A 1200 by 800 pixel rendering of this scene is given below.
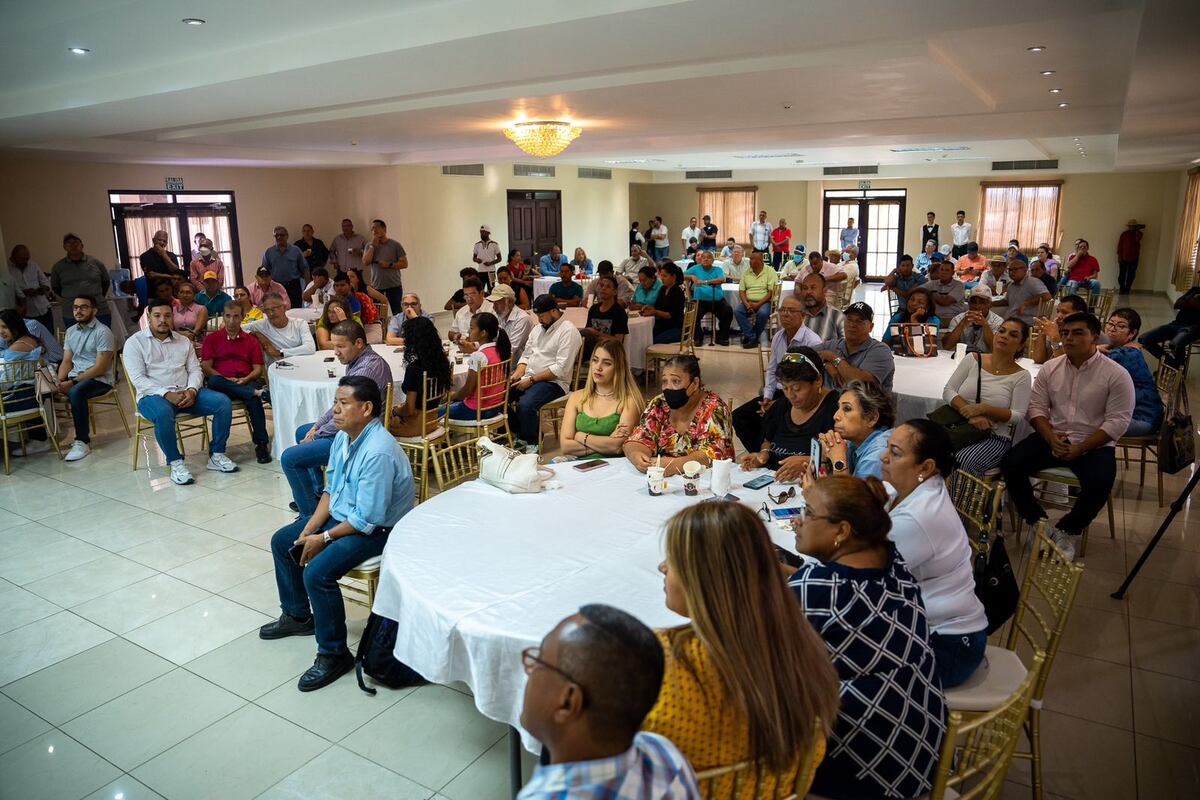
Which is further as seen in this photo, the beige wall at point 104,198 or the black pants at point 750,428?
the beige wall at point 104,198

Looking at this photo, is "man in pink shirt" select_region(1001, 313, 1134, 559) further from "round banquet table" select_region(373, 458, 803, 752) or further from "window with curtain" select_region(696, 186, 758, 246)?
"window with curtain" select_region(696, 186, 758, 246)

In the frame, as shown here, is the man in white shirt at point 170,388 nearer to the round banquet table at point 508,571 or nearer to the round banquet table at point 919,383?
the round banquet table at point 508,571

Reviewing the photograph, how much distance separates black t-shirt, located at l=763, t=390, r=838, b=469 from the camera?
374cm

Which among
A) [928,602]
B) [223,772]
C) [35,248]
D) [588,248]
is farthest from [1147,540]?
[588,248]

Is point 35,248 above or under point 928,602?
above

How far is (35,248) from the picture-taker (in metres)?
10.7

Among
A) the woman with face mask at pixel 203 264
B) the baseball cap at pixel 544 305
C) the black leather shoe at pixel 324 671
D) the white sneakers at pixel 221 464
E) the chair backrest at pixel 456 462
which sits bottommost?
the black leather shoe at pixel 324 671

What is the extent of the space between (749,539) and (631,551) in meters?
1.06

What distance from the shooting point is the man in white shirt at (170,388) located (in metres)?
5.69

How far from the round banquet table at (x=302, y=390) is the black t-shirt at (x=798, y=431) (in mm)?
2315

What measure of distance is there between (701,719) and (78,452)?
6353 mm

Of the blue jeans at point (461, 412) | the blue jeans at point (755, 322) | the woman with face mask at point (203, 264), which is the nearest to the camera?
the blue jeans at point (461, 412)

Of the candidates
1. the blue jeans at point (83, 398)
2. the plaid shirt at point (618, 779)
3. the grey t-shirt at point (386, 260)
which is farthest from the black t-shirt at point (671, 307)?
the plaid shirt at point (618, 779)

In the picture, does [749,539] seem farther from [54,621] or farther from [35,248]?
[35,248]
